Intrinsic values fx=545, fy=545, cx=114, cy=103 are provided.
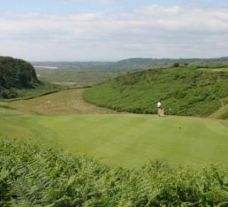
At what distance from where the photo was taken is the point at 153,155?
18859 millimetres

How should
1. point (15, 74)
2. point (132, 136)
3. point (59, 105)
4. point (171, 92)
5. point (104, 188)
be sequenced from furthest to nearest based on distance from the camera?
1. point (15, 74)
2. point (171, 92)
3. point (59, 105)
4. point (132, 136)
5. point (104, 188)

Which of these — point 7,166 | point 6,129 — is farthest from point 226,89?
point 7,166

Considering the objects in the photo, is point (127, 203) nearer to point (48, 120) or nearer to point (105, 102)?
point (48, 120)

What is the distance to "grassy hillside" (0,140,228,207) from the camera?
8945 mm

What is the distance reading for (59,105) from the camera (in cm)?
6512

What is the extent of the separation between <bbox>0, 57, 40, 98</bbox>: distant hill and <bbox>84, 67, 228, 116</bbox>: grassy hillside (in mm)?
55715

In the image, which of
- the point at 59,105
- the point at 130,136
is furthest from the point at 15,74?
the point at 130,136

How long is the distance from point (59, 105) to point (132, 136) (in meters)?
44.2

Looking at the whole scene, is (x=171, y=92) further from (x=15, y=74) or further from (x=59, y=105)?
(x=15, y=74)

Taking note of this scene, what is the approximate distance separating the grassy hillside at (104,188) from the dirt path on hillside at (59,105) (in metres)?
45.9

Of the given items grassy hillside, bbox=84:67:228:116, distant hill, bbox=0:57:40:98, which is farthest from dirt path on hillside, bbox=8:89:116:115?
distant hill, bbox=0:57:40:98

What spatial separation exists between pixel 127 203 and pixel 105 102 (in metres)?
62.8

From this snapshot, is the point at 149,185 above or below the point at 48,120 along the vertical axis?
above

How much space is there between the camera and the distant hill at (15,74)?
134m
